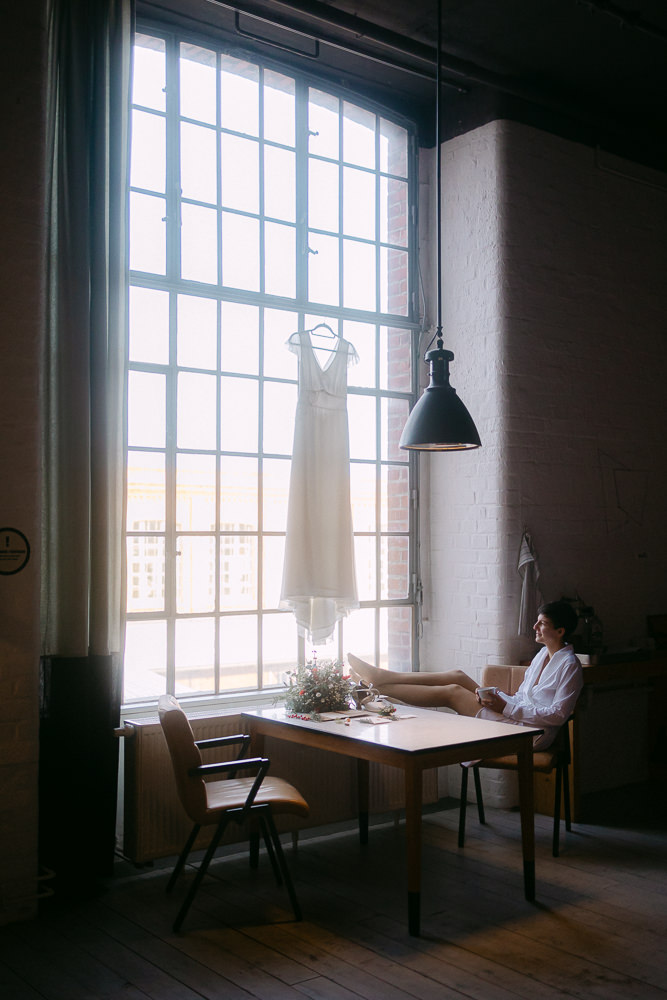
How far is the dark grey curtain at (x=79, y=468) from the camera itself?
14.1 feet

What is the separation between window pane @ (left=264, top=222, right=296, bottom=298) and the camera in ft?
18.2

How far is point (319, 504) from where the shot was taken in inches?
213

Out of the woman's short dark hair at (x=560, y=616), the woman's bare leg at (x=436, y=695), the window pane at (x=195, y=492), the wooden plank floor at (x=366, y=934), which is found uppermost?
the window pane at (x=195, y=492)

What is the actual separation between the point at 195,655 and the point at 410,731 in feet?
4.59

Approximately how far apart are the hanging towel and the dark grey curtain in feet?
8.21

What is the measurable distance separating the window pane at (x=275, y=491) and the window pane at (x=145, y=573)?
713 mm

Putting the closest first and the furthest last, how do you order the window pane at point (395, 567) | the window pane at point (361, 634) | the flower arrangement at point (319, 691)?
1. the flower arrangement at point (319, 691)
2. the window pane at point (361, 634)
3. the window pane at point (395, 567)

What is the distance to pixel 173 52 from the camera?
17.0ft

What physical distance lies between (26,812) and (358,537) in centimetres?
265

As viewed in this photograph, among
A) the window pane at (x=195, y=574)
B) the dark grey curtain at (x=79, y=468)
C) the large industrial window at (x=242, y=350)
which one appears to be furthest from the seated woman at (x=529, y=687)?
the dark grey curtain at (x=79, y=468)

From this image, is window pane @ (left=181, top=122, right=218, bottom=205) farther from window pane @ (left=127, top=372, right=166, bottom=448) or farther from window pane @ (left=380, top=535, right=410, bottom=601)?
window pane @ (left=380, top=535, right=410, bottom=601)

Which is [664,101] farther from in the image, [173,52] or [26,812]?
[26,812]

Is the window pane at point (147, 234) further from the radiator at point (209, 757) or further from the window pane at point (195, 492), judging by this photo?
the radiator at point (209, 757)

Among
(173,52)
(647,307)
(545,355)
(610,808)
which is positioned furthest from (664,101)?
(610,808)
